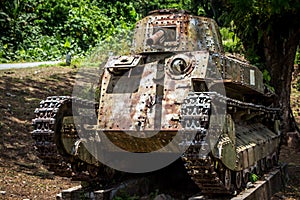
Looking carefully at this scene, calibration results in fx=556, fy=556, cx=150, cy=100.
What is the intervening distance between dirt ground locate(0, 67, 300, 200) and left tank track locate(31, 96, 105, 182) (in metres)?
0.99

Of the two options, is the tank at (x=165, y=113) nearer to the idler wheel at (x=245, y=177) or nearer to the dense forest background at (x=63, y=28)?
the idler wheel at (x=245, y=177)

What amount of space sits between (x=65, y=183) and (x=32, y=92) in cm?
628

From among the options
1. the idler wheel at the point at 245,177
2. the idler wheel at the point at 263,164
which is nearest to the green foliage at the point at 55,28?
the idler wheel at the point at 263,164

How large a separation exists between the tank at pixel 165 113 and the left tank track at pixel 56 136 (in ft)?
0.05

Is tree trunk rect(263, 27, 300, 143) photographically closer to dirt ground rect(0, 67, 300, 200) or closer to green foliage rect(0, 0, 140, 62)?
dirt ground rect(0, 67, 300, 200)

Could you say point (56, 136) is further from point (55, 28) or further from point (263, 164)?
point (55, 28)

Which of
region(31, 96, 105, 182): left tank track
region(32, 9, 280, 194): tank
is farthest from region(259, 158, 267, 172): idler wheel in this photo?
region(31, 96, 105, 182): left tank track

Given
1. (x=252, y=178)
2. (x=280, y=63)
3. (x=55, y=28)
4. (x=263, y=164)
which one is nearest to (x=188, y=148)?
(x=252, y=178)

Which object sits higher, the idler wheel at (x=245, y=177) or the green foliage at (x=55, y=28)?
the green foliage at (x=55, y=28)

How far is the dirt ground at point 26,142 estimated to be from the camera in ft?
30.9

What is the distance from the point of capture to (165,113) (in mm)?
7562

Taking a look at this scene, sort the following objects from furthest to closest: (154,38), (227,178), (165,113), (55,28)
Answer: (55,28), (154,38), (227,178), (165,113)

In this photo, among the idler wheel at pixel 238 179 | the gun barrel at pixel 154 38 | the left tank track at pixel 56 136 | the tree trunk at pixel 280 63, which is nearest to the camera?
the left tank track at pixel 56 136

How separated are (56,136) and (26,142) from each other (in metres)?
4.63
